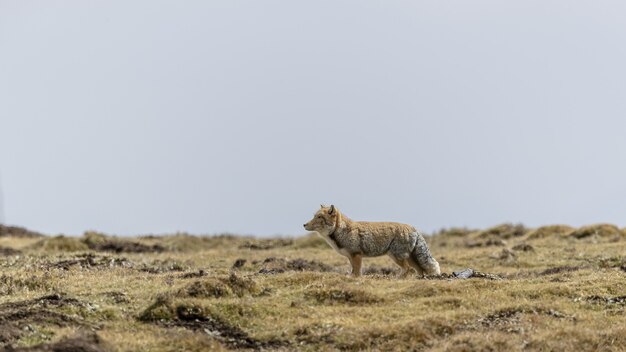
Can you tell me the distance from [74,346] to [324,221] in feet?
32.9

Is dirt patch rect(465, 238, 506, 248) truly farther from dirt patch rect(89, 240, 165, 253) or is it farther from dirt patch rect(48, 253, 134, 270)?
dirt patch rect(48, 253, 134, 270)

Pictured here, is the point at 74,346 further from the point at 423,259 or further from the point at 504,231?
the point at 504,231

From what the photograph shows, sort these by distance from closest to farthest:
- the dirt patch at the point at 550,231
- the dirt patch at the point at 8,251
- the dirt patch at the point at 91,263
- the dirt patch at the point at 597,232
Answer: the dirt patch at the point at 91,263
the dirt patch at the point at 8,251
the dirt patch at the point at 597,232
the dirt patch at the point at 550,231

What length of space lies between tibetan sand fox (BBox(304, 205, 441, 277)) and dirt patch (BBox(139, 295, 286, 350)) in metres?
6.21

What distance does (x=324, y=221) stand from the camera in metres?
24.9

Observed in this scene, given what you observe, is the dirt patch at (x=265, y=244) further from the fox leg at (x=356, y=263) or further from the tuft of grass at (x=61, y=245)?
the fox leg at (x=356, y=263)

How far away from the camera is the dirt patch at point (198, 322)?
17844mm

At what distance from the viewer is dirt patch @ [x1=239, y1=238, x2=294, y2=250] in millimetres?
45469

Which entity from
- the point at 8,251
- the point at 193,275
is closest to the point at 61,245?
the point at 8,251

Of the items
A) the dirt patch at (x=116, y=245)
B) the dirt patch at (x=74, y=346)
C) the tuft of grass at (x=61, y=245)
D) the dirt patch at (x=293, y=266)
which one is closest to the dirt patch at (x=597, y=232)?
the dirt patch at (x=293, y=266)

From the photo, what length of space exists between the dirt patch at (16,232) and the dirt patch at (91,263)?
25445 mm

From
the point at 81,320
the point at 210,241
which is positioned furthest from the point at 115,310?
the point at 210,241

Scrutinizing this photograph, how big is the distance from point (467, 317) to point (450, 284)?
9.49 ft

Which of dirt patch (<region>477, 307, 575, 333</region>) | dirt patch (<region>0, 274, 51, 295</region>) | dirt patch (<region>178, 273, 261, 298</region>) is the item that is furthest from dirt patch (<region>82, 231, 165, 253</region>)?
dirt patch (<region>477, 307, 575, 333</region>)
